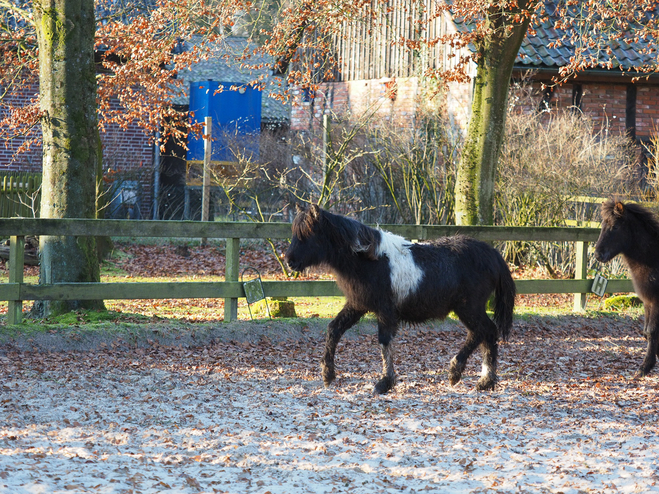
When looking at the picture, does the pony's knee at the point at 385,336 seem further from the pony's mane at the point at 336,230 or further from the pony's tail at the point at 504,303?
the pony's tail at the point at 504,303

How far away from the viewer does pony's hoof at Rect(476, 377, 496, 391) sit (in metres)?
6.64

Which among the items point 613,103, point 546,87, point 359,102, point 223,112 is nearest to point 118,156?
point 223,112

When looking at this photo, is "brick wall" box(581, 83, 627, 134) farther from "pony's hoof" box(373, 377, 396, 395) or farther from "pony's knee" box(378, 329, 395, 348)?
"pony's hoof" box(373, 377, 396, 395)

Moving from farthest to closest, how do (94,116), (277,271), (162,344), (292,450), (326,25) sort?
A: (277,271), (326,25), (94,116), (162,344), (292,450)

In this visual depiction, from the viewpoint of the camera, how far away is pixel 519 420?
5.66 metres

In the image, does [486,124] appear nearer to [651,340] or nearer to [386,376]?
[651,340]

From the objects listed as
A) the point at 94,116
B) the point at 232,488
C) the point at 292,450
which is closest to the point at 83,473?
→ the point at 232,488

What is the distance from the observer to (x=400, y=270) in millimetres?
6484

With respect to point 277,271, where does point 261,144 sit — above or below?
above

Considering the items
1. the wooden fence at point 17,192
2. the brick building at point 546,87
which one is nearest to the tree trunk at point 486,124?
the brick building at point 546,87

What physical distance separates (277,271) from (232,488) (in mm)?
10865

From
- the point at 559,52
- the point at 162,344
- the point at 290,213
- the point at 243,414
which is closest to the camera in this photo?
the point at 243,414

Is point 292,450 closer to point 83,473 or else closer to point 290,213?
point 83,473

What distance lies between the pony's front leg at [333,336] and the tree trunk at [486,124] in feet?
14.0
